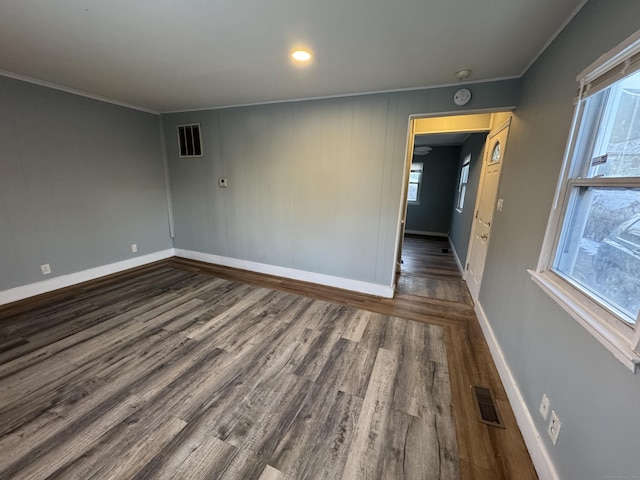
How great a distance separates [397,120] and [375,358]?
8.16 feet

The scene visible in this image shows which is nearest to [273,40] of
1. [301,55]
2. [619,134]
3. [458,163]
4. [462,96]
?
[301,55]

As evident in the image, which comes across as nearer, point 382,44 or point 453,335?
point 382,44

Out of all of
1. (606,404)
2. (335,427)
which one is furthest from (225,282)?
(606,404)

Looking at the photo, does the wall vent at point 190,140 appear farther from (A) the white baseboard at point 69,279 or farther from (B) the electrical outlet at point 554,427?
(B) the electrical outlet at point 554,427

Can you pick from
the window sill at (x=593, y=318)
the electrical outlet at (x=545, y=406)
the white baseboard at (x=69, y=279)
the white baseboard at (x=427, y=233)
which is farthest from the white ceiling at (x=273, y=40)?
the white baseboard at (x=427, y=233)

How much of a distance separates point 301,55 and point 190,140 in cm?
280

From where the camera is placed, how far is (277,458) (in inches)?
52.4

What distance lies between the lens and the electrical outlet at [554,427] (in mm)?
1189

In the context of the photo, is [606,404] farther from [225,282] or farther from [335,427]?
[225,282]

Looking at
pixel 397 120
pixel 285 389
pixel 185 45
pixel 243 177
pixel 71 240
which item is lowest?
pixel 285 389

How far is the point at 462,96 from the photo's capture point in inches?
99.7

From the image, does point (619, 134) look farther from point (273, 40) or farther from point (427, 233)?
point (427, 233)

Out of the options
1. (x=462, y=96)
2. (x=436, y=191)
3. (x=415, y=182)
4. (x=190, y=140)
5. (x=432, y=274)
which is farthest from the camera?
(x=415, y=182)

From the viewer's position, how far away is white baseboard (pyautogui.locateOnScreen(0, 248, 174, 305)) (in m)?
2.86
